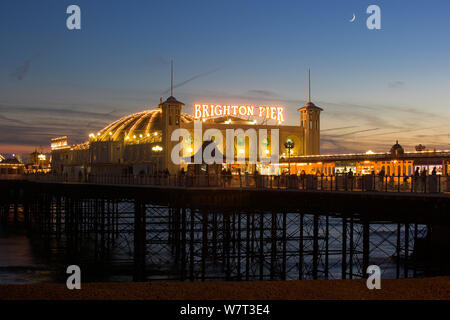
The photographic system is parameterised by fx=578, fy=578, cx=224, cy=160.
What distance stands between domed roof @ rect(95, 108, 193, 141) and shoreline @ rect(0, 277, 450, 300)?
61.3 m

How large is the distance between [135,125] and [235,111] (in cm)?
1886

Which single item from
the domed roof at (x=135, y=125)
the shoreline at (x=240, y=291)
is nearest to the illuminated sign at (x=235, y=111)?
the domed roof at (x=135, y=125)

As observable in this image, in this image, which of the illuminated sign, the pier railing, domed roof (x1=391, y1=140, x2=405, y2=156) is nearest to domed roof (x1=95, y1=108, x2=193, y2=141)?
the illuminated sign

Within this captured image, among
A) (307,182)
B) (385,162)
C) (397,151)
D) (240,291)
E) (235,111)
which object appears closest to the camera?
(240,291)

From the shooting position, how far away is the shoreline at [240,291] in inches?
573

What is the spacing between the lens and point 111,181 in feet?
158

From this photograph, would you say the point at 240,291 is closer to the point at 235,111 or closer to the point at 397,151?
the point at 397,151

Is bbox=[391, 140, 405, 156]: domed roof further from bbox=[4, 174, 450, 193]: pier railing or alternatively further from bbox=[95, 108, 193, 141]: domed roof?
bbox=[95, 108, 193, 141]: domed roof

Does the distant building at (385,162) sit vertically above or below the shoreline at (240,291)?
above

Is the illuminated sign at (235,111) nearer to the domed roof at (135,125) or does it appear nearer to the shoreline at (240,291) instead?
the domed roof at (135,125)

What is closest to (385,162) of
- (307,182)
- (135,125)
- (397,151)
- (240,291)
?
(397,151)

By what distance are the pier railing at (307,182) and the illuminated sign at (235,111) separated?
2677 cm

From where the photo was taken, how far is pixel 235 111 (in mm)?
74562
